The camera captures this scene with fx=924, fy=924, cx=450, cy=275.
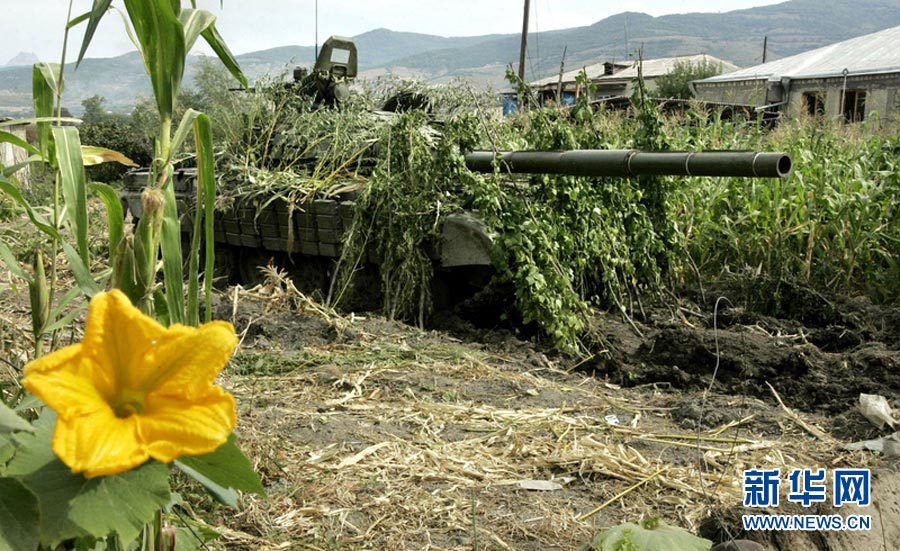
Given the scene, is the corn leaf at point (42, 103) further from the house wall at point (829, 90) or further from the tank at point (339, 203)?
the house wall at point (829, 90)

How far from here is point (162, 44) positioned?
126cm

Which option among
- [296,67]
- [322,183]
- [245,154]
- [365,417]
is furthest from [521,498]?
[296,67]

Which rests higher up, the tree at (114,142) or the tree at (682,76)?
the tree at (682,76)

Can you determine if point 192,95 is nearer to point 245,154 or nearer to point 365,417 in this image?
point 245,154

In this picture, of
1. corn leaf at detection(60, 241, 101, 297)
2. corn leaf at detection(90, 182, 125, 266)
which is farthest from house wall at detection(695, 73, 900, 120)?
corn leaf at detection(60, 241, 101, 297)

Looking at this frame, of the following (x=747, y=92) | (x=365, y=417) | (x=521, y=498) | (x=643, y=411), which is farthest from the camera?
(x=747, y=92)

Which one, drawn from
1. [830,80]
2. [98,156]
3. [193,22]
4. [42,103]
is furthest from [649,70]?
[193,22]

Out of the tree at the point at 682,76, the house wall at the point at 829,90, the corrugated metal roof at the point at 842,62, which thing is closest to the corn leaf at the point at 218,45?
the house wall at the point at 829,90

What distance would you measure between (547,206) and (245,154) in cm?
332

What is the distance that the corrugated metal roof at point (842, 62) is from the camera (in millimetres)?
27977

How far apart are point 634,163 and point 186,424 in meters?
4.36

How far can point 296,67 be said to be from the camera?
30.5ft

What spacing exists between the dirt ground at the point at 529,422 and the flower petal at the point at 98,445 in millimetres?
1720

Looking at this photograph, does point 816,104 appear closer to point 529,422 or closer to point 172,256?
point 529,422
